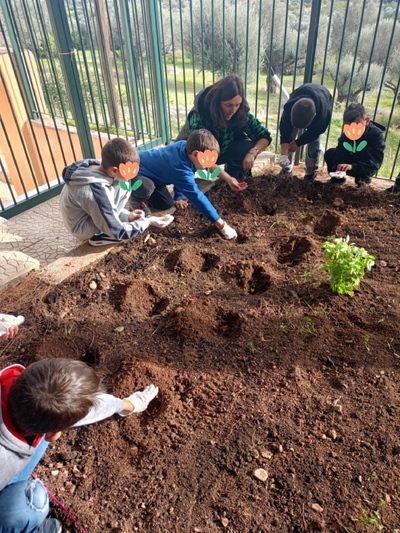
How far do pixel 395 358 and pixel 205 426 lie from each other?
114cm

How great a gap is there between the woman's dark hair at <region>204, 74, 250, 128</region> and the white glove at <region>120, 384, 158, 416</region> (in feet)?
9.61

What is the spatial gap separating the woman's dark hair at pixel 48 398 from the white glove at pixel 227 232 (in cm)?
214

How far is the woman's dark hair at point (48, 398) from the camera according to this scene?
50.1 inches

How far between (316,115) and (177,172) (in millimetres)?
1693

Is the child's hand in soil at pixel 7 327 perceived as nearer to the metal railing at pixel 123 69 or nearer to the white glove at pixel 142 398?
the white glove at pixel 142 398

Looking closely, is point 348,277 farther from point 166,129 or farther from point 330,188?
point 166,129

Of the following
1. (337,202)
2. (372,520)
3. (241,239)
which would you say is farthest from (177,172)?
(372,520)

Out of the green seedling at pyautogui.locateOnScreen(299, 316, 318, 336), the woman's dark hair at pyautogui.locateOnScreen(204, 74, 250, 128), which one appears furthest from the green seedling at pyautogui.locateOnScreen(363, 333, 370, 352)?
the woman's dark hair at pyautogui.locateOnScreen(204, 74, 250, 128)

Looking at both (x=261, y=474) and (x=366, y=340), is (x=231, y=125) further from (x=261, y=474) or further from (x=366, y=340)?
(x=261, y=474)

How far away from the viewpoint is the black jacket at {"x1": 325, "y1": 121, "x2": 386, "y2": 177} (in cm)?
388

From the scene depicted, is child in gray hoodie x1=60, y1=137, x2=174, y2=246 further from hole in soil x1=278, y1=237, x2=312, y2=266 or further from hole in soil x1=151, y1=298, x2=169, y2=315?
hole in soil x1=278, y1=237, x2=312, y2=266

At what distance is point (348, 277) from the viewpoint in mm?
2461

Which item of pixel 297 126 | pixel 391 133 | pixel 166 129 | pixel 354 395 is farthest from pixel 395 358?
pixel 391 133

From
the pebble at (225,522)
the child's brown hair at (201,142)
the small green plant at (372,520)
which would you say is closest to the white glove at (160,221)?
the child's brown hair at (201,142)
